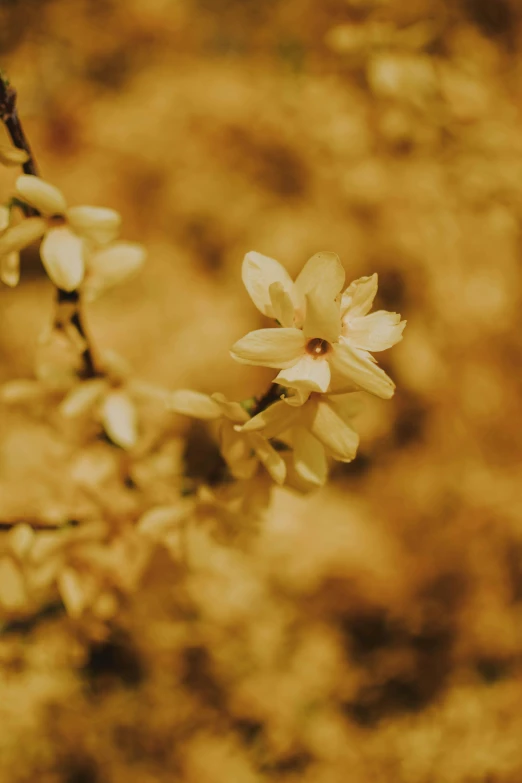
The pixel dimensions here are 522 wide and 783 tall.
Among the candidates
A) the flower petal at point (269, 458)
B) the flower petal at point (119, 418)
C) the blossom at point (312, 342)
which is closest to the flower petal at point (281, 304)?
the blossom at point (312, 342)

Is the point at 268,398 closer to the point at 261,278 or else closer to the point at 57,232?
the point at 261,278

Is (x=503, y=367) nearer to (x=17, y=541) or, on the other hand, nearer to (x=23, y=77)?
(x=17, y=541)

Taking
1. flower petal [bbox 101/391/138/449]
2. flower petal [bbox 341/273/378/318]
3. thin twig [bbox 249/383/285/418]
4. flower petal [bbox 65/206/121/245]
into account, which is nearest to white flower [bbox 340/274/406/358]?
flower petal [bbox 341/273/378/318]

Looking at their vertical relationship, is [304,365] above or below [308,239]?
below

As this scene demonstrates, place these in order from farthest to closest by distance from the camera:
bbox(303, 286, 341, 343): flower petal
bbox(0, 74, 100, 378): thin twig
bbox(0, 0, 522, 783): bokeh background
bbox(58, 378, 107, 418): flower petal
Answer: bbox(0, 0, 522, 783): bokeh background
bbox(58, 378, 107, 418): flower petal
bbox(0, 74, 100, 378): thin twig
bbox(303, 286, 341, 343): flower petal

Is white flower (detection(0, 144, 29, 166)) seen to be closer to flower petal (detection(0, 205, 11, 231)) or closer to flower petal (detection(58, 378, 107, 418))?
flower petal (detection(0, 205, 11, 231))

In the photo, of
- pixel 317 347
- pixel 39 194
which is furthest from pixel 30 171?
pixel 317 347

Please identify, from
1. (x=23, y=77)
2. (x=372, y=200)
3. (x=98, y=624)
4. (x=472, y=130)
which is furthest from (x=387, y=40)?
(x=98, y=624)
